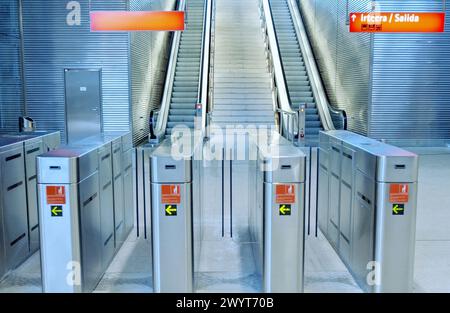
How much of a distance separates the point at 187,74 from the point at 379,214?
1146cm

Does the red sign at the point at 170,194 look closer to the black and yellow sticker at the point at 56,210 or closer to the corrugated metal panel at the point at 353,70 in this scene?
the black and yellow sticker at the point at 56,210

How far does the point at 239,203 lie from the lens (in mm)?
6887

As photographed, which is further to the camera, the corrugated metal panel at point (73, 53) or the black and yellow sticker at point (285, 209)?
the corrugated metal panel at point (73, 53)

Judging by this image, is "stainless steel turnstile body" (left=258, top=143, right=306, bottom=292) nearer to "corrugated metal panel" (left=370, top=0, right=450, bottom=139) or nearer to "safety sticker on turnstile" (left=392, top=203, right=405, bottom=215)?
"safety sticker on turnstile" (left=392, top=203, right=405, bottom=215)

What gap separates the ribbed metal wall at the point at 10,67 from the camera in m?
11.5

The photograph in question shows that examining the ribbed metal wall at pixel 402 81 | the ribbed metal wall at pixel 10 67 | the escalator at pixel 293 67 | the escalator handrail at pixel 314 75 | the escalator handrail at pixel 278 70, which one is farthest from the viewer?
the escalator at pixel 293 67

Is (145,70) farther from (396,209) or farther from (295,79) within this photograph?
(396,209)

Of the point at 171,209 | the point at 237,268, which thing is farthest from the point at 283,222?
the point at 237,268

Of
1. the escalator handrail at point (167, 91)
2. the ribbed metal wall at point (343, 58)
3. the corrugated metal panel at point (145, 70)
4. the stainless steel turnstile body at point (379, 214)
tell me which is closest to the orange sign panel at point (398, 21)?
the ribbed metal wall at point (343, 58)

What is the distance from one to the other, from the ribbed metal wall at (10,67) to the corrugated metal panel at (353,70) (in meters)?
7.89

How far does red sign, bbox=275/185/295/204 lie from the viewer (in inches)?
141
